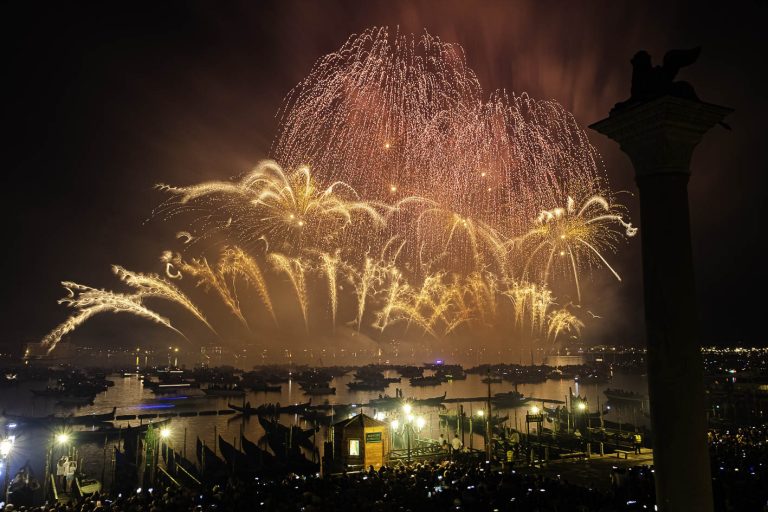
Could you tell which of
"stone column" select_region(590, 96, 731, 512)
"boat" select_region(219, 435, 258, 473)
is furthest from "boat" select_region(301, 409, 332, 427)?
"stone column" select_region(590, 96, 731, 512)

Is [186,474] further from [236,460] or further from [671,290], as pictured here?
[671,290]

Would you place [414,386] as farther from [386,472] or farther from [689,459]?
[689,459]

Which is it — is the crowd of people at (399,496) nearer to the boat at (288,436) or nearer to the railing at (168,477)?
the railing at (168,477)

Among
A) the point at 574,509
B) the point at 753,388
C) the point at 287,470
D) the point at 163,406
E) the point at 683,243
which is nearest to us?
the point at 683,243

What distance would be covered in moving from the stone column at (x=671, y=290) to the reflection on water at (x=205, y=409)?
942 inches

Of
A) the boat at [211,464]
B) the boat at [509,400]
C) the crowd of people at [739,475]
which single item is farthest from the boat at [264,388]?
the crowd of people at [739,475]

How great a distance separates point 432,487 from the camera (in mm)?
13383

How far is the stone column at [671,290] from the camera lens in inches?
263

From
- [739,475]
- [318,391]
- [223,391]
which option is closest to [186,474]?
[739,475]

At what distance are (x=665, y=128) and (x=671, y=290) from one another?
2.07 meters

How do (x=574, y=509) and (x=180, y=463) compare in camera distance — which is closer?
(x=574, y=509)

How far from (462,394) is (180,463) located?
212 feet

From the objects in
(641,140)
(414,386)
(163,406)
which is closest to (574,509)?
(641,140)

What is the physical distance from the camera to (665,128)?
7.07m
